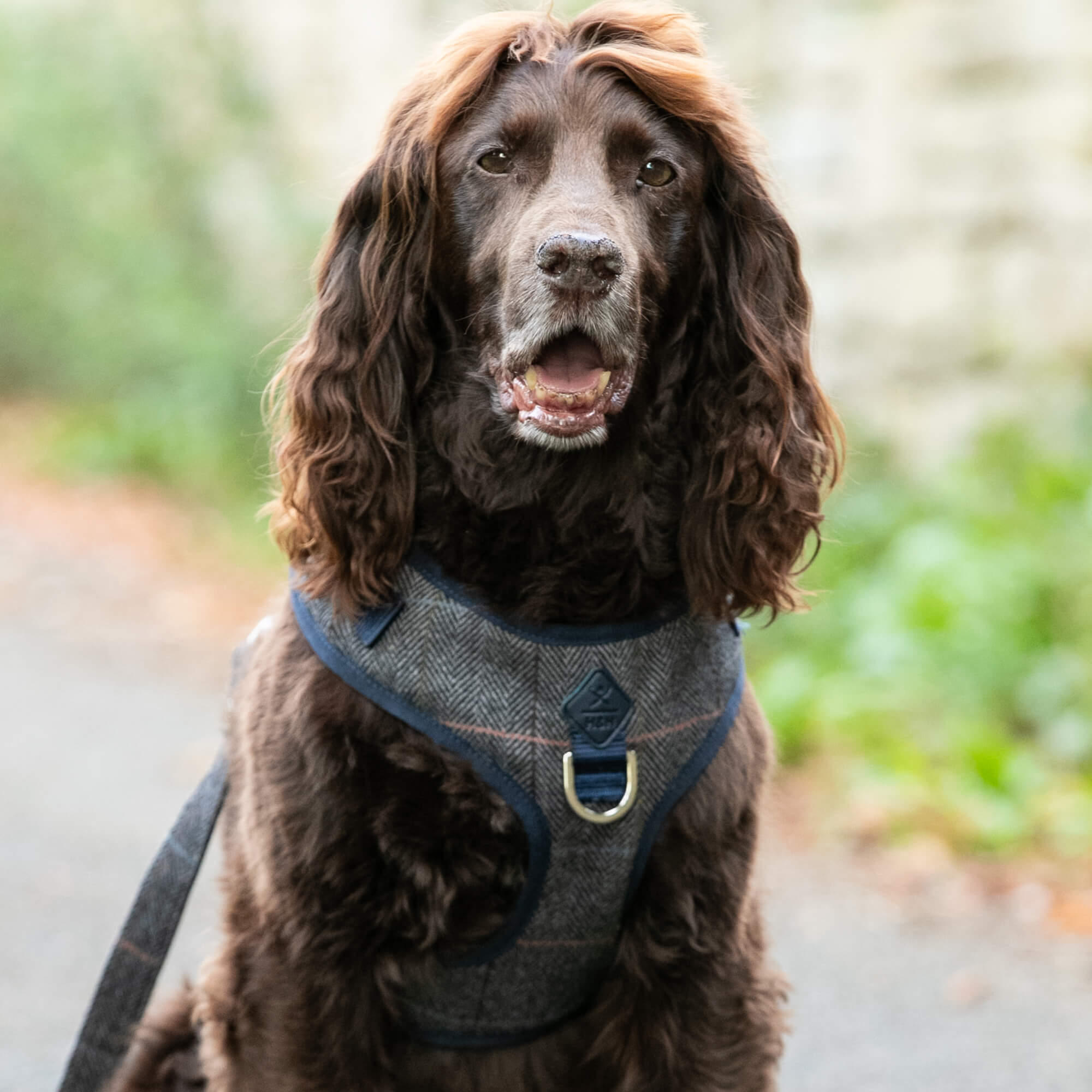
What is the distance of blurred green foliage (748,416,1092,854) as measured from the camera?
4.68 m

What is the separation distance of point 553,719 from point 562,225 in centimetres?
74

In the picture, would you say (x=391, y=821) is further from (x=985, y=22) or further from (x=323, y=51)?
(x=323, y=51)

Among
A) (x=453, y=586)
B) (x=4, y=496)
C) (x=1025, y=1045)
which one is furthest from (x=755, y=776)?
(x=4, y=496)

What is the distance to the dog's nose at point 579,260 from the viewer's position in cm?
210

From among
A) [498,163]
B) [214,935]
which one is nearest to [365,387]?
[498,163]

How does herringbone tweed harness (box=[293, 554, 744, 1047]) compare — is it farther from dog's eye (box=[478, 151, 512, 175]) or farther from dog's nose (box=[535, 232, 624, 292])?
dog's eye (box=[478, 151, 512, 175])

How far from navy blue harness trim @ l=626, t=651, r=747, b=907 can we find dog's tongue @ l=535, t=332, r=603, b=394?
0.59 meters

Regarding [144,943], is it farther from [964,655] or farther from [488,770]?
[964,655]

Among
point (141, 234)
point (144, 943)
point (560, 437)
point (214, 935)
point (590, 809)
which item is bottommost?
point (214, 935)

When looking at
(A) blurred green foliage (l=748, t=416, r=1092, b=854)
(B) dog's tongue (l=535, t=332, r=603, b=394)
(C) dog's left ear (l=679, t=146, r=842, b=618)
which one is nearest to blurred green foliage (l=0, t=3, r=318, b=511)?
(A) blurred green foliage (l=748, t=416, r=1092, b=854)

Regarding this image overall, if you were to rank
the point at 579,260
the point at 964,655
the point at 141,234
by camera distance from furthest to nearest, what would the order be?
1. the point at 141,234
2. the point at 964,655
3. the point at 579,260

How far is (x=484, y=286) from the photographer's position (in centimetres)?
227

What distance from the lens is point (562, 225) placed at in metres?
2.13

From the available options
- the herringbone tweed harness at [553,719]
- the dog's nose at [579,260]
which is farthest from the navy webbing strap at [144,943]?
the dog's nose at [579,260]
